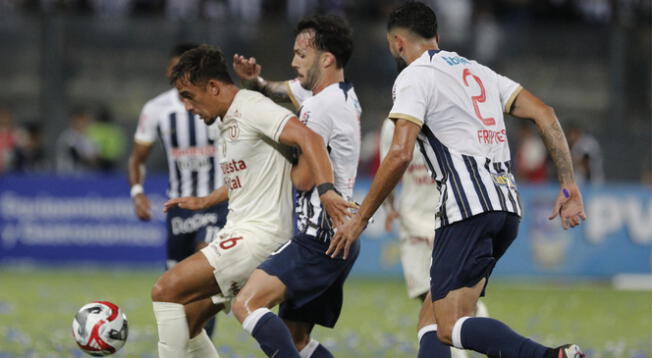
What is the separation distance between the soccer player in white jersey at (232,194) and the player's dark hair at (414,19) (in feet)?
2.73

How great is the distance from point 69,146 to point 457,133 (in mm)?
14629

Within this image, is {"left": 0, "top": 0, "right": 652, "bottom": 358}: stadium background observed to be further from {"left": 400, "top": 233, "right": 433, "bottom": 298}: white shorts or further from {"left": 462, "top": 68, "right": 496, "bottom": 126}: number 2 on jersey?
{"left": 462, "top": 68, "right": 496, "bottom": 126}: number 2 on jersey

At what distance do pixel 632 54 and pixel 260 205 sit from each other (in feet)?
50.9

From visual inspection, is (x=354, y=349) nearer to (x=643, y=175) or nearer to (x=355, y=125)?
(x=355, y=125)

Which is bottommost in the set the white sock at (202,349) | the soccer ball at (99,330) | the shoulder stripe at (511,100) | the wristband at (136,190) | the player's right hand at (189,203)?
the white sock at (202,349)

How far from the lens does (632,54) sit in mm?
21125

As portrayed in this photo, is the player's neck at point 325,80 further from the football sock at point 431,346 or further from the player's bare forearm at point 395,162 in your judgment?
the football sock at point 431,346

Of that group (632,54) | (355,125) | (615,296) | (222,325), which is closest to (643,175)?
(632,54)

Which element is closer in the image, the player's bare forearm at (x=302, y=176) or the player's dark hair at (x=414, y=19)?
the player's dark hair at (x=414, y=19)

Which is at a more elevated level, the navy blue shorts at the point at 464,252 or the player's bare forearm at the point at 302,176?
the player's bare forearm at the point at 302,176

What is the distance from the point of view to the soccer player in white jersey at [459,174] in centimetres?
618

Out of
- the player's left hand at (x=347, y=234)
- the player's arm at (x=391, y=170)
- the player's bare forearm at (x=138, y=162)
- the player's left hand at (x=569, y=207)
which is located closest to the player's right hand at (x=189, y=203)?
the player's left hand at (x=347, y=234)

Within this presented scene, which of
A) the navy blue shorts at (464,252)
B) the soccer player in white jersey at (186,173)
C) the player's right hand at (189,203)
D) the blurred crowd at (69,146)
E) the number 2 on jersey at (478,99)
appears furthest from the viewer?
the blurred crowd at (69,146)

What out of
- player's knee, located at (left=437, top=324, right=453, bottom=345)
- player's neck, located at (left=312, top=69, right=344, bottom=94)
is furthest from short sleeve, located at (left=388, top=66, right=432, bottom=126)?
player's knee, located at (left=437, top=324, right=453, bottom=345)
